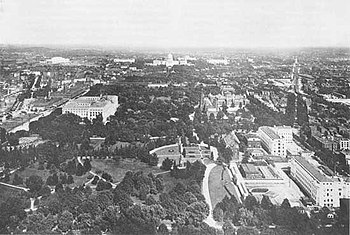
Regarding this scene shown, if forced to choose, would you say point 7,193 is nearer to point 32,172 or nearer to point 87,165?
point 32,172

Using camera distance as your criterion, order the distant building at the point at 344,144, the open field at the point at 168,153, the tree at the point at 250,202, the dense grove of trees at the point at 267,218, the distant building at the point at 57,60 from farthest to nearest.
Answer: the distant building at the point at 57,60
the open field at the point at 168,153
the distant building at the point at 344,144
the tree at the point at 250,202
the dense grove of trees at the point at 267,218

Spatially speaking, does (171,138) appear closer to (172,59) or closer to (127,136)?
(127,136)

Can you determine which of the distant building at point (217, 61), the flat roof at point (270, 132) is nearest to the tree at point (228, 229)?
the flat roof at point (270, 132)

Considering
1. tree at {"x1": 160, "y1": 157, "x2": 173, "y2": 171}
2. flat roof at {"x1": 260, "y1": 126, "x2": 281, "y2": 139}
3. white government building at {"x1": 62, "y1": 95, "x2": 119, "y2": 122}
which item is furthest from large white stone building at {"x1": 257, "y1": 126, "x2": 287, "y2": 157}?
white government building at {"x1": 62, "y1": 95, "x2": 119, "y2": 122}

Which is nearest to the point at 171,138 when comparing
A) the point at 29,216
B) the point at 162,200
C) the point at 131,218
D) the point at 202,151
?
the point at 202,151

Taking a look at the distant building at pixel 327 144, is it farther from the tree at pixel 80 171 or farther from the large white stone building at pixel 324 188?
the tree at pixel 80 171

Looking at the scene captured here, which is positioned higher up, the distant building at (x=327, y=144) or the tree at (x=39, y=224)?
the distant building at (x=327, y=144)

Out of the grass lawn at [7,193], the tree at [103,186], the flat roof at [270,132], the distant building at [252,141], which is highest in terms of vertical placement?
the flat roof at [270,132]
